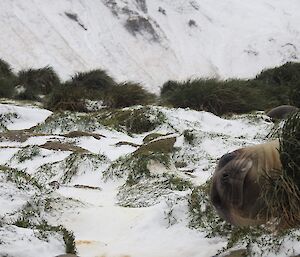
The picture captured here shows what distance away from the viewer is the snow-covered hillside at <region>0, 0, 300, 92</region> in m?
31.9

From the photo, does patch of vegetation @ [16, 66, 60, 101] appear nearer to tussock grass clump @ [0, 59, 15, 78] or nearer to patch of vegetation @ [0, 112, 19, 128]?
tussock grass clump @ [0, 59, 15, 78]

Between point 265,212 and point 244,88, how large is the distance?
37.7 ft

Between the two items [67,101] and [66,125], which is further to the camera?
[67,101]

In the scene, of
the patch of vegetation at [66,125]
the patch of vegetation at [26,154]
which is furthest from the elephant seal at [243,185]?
the patch of vegetation at [66,125]

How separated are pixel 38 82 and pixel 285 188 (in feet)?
48.3

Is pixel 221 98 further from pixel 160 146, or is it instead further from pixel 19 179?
pixel 19 179

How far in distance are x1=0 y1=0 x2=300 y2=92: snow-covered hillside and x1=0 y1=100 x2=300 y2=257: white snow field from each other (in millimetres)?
21108

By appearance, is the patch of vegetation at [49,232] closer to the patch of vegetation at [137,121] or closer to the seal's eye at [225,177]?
the seal's eye at [225,177]

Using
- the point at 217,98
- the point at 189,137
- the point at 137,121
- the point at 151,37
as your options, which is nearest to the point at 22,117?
the point at 137,121

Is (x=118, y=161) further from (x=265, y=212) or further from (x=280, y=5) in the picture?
(x=280, y=5)

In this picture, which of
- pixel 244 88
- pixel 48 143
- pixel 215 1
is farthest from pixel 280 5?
pixel 48 143

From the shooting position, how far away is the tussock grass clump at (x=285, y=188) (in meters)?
3.53

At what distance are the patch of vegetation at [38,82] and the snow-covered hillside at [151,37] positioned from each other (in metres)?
10.9

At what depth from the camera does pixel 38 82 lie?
692 inches
